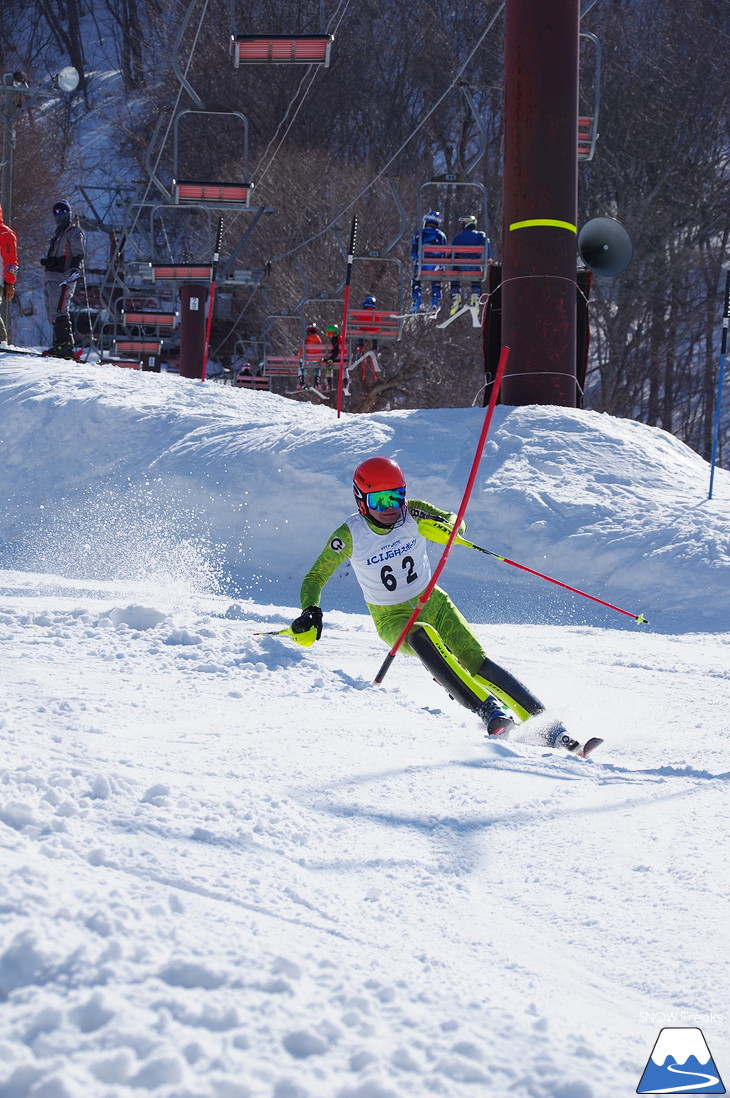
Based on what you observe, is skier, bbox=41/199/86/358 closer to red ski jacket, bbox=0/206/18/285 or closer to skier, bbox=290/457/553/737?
red ski jacket, bbox=0/206/18/285

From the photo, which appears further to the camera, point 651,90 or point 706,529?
point 651,90

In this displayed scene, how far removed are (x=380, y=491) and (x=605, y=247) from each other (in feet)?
27.5

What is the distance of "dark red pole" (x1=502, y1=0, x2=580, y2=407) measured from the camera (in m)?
10.8

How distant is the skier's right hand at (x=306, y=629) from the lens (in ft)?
19.3

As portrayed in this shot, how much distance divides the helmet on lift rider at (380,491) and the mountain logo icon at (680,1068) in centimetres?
409

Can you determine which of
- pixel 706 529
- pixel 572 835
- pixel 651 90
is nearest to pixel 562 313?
pixel 706 529

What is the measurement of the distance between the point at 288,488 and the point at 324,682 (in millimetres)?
5108

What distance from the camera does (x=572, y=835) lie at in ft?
11.0

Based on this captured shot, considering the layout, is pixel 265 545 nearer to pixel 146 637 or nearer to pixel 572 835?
pixel 146 637

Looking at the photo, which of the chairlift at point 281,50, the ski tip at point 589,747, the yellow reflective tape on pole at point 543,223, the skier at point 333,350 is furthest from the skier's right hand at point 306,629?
the skier at point 333,350

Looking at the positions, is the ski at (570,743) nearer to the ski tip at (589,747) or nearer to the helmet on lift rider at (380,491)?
the ski tip at (589,747)

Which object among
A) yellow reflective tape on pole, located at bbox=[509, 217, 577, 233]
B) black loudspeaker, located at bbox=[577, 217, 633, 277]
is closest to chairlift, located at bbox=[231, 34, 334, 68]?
yellow reflective tape on pole, located at bbox=[509, 217, 577, 233]

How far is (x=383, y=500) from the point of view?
20.1 feet

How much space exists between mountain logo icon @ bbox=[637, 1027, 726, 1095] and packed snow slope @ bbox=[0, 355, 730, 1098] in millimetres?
32
